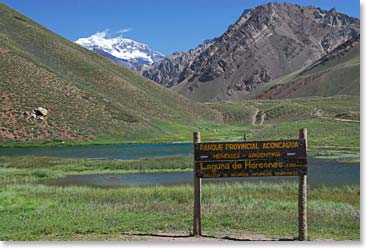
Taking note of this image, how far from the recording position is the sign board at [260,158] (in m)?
10.4

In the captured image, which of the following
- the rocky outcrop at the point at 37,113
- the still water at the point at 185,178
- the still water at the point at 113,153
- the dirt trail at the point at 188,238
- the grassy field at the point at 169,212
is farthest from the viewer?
the rocky outcrop at the point at 37,113

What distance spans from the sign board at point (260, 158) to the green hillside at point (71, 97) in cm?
6618

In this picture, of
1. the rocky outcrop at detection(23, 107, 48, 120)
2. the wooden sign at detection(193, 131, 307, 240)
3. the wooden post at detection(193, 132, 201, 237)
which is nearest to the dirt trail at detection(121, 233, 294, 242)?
the wooden post at detection(193, 132, 201, 237)

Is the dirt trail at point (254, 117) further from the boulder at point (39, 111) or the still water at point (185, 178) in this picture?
the still water at point (185, 178)

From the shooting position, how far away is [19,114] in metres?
79.0

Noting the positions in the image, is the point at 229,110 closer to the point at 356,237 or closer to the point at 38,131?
the point at 38,131

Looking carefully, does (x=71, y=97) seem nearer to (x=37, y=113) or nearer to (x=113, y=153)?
(x=37, y=113)

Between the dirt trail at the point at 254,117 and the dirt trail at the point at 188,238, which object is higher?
the dirt trail at the point at 254,117

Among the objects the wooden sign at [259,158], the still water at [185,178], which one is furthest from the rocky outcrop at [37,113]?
the wooden sign at [259,158]

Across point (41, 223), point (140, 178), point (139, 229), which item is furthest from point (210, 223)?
point (140, 178)

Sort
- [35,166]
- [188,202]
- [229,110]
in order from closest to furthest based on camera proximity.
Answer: [188,202] < [35,166] < [229,110]

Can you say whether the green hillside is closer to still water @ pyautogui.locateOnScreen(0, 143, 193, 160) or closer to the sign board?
still water @ pyautogui.locateOnScreen(0, 143, 193, 160)

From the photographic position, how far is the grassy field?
12.2 metres

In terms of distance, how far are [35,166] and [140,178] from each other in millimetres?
12550
